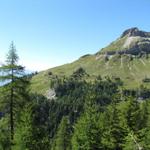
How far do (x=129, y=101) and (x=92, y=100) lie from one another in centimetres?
648

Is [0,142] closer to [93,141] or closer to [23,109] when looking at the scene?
[23,109]

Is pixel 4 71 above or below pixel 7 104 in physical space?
above

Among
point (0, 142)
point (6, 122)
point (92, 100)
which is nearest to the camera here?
point (6, 122)

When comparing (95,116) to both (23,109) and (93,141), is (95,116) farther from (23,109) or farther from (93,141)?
(23,109)

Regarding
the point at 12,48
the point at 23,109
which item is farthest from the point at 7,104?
the point at 12,48

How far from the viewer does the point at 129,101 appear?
44.6 m

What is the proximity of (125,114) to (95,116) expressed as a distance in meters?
5.47

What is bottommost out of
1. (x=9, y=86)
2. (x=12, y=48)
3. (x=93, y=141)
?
(x=93, y=141)

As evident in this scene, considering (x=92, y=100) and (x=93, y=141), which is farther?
(x=92, y=100)

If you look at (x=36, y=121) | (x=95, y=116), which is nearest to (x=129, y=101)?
(x=95, y=116)

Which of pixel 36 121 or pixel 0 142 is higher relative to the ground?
pixel 36 121

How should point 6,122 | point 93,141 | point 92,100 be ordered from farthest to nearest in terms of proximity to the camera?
1. point 92,100
2. point 93,141
3. point 6,122

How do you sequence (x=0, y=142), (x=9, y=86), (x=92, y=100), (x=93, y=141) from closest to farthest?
(x=9, y=86), (x=0, y=142), (x=93, y=141), (x=92, y=100)

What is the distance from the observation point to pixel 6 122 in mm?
38344
